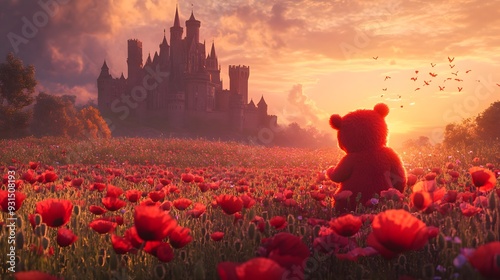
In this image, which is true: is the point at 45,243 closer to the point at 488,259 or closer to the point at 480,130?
the point at 488,259

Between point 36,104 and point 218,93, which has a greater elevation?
point 218,93

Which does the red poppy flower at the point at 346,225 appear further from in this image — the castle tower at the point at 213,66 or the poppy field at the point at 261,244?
the castle tower at the point at 213,66

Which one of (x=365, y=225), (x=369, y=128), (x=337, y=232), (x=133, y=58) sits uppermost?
(x=133, y=58)

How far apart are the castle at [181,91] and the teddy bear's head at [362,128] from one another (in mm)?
60271

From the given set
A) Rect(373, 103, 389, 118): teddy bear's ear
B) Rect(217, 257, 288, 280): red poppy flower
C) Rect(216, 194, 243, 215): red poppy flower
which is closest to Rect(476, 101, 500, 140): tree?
Rect(373, 103, 389, 118): teddy bear's ear

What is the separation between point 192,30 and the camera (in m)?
71.5

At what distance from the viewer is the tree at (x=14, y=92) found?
33719mm

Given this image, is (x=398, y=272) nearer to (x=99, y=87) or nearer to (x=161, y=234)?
(x=161, y=234)

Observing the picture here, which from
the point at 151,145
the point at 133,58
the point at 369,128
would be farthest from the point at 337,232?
the point at 133,58

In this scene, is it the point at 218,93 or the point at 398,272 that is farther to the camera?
the point at 218,93

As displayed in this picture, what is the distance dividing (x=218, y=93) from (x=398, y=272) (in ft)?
227

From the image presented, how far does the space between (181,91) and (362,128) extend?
206 feet

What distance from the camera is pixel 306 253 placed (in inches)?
65.2

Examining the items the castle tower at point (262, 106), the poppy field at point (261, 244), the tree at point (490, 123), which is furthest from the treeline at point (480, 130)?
the castle tower at point (262, 106)
